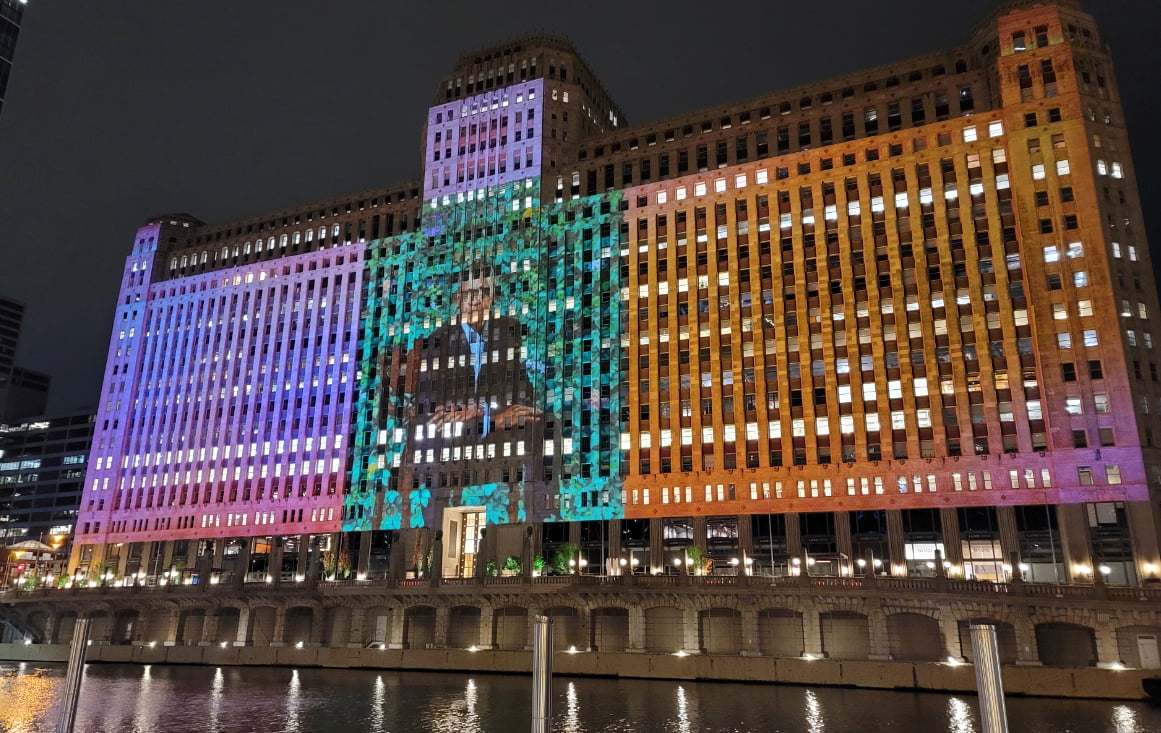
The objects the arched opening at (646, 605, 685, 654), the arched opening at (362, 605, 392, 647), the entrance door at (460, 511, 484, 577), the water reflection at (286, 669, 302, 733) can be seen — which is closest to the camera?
the water reflection at (286, 669, 302, 733)

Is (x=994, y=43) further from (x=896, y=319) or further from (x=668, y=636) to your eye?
(x=668, y=636)

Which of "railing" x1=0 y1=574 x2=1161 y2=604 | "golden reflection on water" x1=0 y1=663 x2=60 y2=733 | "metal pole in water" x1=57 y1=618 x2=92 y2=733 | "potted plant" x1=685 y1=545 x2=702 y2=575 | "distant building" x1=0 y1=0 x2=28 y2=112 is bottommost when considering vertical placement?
"golden reflection on water" x1=0 y1=663 x2=60 y2=733

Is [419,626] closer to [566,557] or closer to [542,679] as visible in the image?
[566,557]

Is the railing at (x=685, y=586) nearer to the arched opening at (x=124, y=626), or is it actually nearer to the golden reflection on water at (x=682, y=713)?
the arched opening at (x=124, y=626)

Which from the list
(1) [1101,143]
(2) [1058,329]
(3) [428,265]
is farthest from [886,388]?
(3) [428,265]

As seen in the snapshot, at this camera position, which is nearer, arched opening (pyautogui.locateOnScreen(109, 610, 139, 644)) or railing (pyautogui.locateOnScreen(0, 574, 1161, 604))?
railing (pyautogui.locateOnScreen(0, 574, 1161, 604))

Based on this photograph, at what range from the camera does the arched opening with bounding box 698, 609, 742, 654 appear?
300ft

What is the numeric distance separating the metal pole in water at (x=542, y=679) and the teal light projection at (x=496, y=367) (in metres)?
92.3

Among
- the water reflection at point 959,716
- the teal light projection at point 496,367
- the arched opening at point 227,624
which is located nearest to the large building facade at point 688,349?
the teal light projection at point 496,367

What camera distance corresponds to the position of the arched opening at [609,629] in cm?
9488

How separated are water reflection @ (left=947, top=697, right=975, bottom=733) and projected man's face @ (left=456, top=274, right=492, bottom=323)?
90556 millimetres

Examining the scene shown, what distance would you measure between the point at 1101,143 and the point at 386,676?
10677 centimetres

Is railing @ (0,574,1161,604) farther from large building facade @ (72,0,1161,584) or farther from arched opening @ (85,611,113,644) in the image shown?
arched opening @ (85,611,113,644)

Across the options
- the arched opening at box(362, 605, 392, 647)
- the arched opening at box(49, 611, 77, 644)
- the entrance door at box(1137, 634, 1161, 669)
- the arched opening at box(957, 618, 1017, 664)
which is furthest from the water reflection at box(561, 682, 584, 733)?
the arched opening at box(49, 611, 77, 644)
